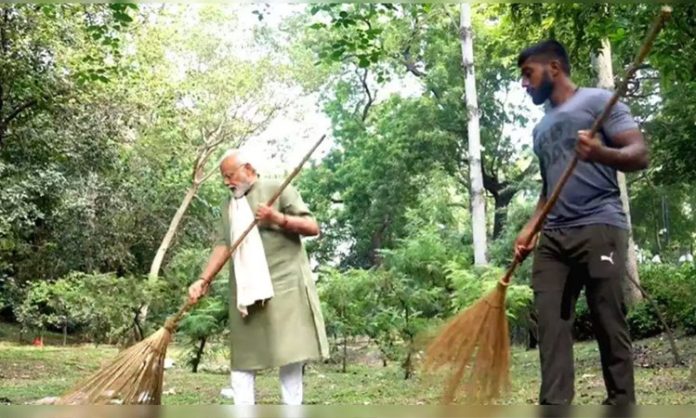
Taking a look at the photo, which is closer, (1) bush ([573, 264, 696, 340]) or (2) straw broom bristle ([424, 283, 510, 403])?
(2) straw broom bristle ([424, 283, 510, 403])

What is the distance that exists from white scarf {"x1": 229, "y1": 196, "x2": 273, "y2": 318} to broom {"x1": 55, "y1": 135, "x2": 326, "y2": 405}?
7.4 inches

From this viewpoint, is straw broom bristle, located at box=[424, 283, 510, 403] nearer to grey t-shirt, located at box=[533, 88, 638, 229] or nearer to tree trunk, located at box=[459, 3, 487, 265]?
grey t-shirt, located at box=[533, 88, 638, 229]

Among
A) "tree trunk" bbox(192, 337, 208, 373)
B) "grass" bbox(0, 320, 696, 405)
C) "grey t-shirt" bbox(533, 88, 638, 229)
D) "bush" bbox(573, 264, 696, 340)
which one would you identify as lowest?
"grass" bbox(0, 320, 696, 405)

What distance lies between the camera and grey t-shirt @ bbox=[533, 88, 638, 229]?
7.35 ft

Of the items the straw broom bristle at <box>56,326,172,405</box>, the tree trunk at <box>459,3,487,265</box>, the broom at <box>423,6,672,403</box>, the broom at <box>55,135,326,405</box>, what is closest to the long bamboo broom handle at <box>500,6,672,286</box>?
the broom at <box>423,6,672,403</box>

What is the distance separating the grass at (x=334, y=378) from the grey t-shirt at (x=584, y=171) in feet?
4.85

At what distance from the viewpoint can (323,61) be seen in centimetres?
421

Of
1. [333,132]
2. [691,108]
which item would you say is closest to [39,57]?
[333,132]

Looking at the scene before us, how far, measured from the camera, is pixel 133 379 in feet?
8.87

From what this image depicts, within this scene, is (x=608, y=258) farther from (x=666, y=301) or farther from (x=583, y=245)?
(x=666, y=301)

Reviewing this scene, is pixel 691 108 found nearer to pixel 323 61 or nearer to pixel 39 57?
pixel 323 61

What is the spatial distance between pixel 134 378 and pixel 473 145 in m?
2.12

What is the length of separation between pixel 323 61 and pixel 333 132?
0.34 m

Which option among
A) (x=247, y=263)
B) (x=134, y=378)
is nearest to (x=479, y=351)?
(x=247, y=263)
